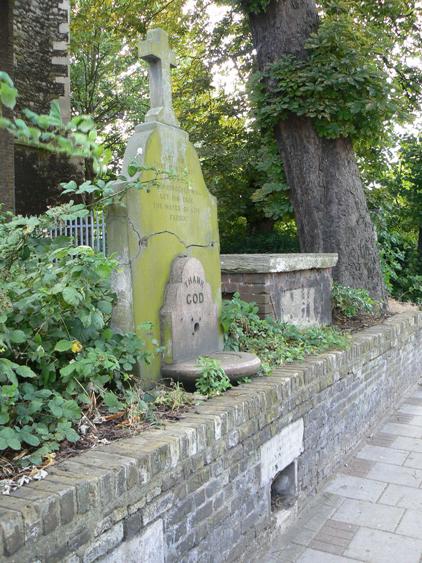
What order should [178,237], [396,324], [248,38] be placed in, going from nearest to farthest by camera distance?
1. [178,237]
2. [396,324]
3. [248,38]

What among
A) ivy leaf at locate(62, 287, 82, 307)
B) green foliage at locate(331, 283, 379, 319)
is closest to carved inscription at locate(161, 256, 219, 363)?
ivy leaf at locate(62, 287, 82, 307)

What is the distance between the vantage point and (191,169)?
4.03 metres

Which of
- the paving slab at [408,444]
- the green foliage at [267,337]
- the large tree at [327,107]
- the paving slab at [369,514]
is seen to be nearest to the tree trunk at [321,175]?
the large tree at [327,107]

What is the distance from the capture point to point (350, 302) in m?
6.68

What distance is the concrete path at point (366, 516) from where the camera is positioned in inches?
127

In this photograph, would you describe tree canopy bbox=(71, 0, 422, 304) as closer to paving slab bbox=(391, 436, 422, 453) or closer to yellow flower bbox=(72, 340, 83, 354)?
paving slab bbox=(391, 436, 422, 453)

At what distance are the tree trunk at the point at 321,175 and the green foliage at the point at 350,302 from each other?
0.44 meters

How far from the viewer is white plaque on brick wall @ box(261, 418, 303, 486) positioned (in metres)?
3.32

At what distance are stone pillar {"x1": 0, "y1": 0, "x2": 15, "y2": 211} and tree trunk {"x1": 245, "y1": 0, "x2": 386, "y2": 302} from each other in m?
6.42

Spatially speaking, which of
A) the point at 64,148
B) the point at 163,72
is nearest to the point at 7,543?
the point at 64,148

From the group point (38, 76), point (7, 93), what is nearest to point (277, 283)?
point (7, 93)

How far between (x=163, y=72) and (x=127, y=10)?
6.49 metres

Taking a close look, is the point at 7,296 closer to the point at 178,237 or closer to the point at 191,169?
the point at 178,237

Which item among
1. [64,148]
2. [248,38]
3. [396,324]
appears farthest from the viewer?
[248,38]
